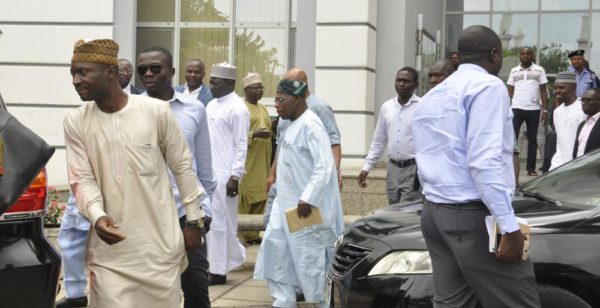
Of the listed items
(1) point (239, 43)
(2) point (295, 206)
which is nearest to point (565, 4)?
(1) point (239, 43)

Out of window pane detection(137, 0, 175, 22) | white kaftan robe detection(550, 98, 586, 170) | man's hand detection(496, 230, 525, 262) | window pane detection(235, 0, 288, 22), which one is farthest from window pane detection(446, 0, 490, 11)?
man's hand detection(496, 230, 525, 262)

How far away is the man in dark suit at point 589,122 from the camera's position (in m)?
8.32

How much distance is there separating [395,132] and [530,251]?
3.68 metres

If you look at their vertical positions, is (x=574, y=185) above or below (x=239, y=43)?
below

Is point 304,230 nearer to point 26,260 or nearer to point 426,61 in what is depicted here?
point 26,260

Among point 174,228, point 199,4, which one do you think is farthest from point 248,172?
point 174,228

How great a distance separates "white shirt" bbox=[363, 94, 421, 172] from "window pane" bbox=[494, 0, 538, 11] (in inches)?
344

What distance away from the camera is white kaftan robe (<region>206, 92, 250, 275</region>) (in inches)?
323

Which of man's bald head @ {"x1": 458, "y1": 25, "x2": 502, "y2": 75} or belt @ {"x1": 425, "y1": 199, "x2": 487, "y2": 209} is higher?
man's bald head @ {"x1": 458, "y1": 25, "x2": 502, "y2": 75}

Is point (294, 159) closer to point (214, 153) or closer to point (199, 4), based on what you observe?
point (214, 153)

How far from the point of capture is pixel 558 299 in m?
5.04

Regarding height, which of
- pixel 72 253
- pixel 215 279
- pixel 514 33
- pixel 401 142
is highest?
pixel 514 33

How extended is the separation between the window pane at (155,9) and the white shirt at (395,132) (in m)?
5.37

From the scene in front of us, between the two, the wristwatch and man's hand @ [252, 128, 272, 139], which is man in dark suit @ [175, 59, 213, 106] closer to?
man's hand @ [252, 128, 272, 139]
